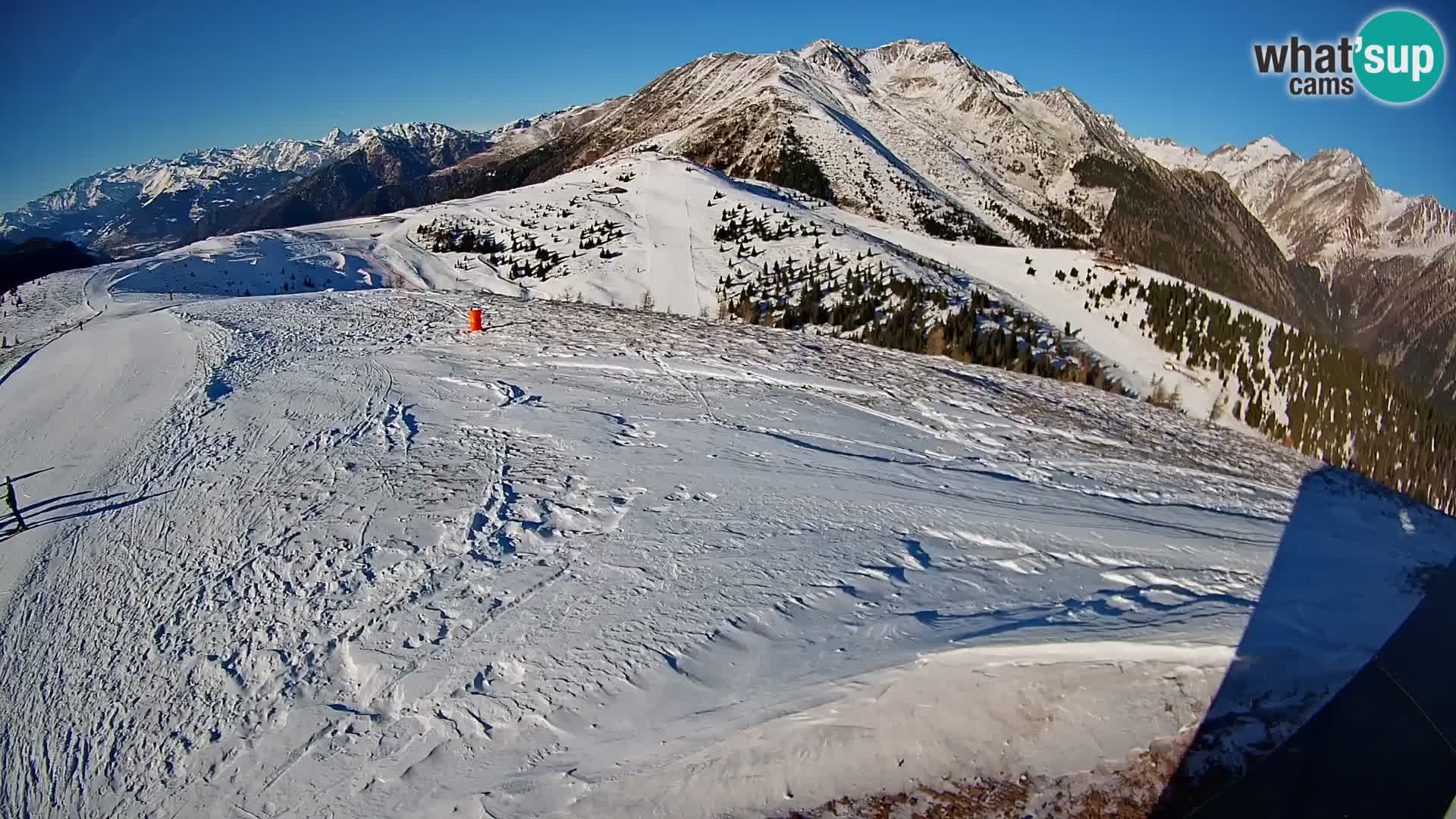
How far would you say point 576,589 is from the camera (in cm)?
607

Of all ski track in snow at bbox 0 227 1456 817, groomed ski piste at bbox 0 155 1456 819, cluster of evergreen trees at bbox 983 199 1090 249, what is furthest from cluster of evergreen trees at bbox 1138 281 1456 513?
cluster of evergreen trees at bbox 983 199 1090 249

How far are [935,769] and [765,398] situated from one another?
7.55 metres

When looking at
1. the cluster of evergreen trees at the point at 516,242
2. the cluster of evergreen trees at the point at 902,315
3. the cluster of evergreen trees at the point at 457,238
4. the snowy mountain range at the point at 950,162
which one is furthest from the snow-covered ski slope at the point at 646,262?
the snowy mountain range at the point at 950,162

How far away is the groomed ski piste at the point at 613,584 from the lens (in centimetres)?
456

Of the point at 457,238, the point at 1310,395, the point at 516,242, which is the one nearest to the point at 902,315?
the point at 1310,395

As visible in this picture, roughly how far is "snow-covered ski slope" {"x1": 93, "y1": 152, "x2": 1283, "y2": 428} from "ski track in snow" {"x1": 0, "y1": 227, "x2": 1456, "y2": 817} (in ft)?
44.9

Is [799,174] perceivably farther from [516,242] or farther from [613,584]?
[613,584]

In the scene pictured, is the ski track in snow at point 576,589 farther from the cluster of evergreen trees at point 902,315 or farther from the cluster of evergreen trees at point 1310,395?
the cluster of evergreen trees at point 1310,395

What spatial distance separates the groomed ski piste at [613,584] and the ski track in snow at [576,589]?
0.03 m

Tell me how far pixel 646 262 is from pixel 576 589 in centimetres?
2443

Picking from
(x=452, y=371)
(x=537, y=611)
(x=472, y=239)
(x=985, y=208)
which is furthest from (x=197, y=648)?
(x=985, y=208)

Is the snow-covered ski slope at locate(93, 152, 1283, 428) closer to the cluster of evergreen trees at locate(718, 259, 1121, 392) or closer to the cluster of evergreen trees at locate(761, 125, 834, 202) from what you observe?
the cluster of evergreen trees at locate(718, 259, 1121, 392)

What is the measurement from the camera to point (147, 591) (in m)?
6.23

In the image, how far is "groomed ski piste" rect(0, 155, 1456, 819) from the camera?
456 cm
